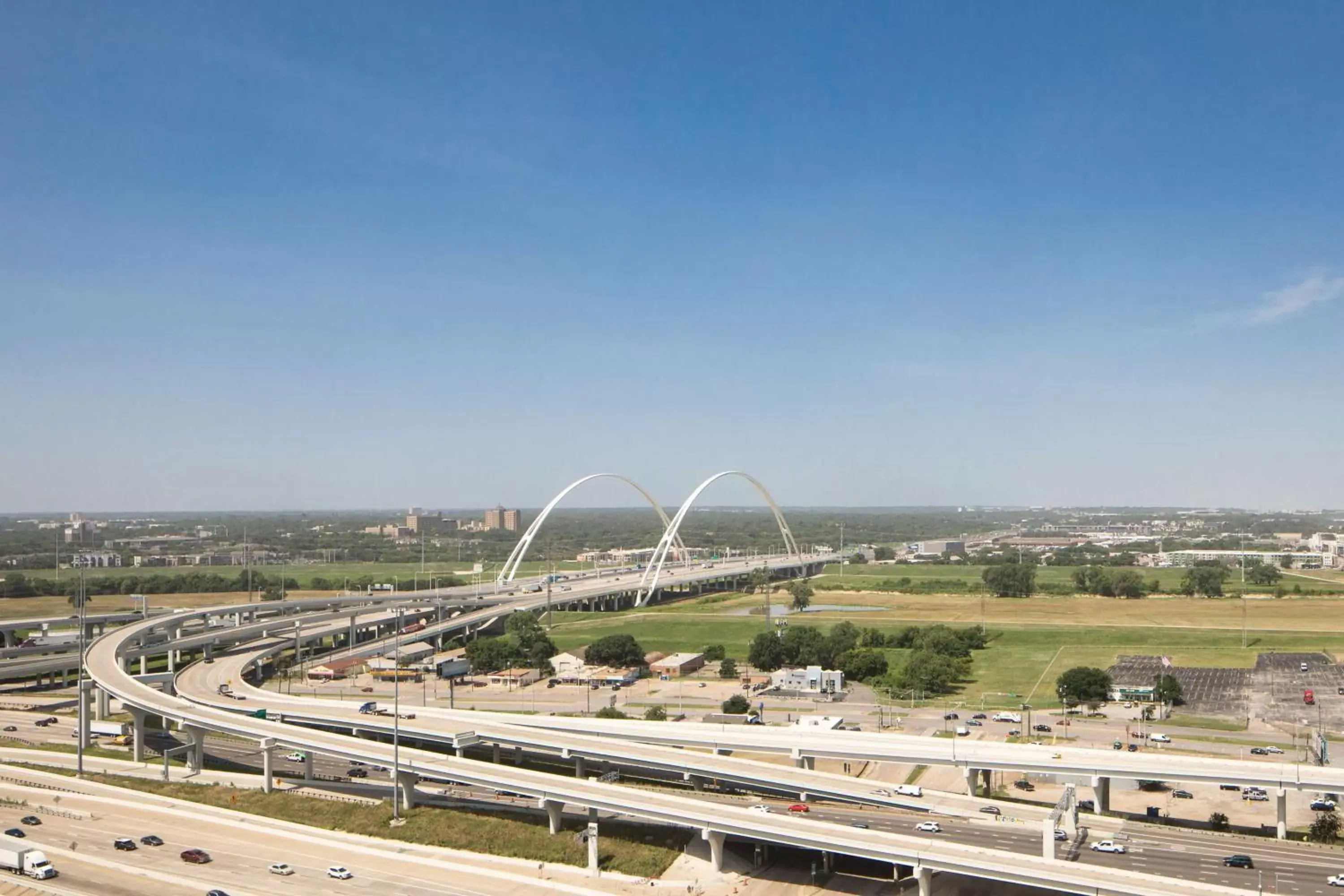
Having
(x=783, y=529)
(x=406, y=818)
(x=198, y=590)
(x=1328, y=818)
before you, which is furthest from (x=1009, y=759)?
(x=783, y=529)

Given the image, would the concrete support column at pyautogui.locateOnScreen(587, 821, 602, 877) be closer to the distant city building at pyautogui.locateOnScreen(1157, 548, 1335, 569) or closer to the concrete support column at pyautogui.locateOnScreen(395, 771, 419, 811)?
the concrete support column at pyautogui.locateOnScreen(395, 771, 419, 811)


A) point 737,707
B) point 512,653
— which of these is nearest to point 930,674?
point 737,707

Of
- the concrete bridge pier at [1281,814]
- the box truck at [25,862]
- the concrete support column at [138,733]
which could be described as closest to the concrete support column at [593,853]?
the box truck at [25,862]

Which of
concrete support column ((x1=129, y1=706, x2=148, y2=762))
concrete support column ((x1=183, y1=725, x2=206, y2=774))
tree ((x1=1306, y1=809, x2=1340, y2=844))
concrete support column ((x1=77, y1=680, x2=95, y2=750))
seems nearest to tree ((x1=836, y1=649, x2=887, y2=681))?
tree ((x1=1306, y1=809, x2=1340, y2=844))

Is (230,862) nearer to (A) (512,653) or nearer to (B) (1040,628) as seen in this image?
(A) (512,653)

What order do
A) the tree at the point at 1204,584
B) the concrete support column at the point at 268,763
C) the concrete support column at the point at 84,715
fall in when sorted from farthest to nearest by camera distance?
the tree at the point at 1204,584
the concrete support column at the point at 84,715
the concrete support column at the point at 268,763

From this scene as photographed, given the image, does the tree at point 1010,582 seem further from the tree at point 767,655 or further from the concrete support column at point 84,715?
the concrete support column at point 84,715
